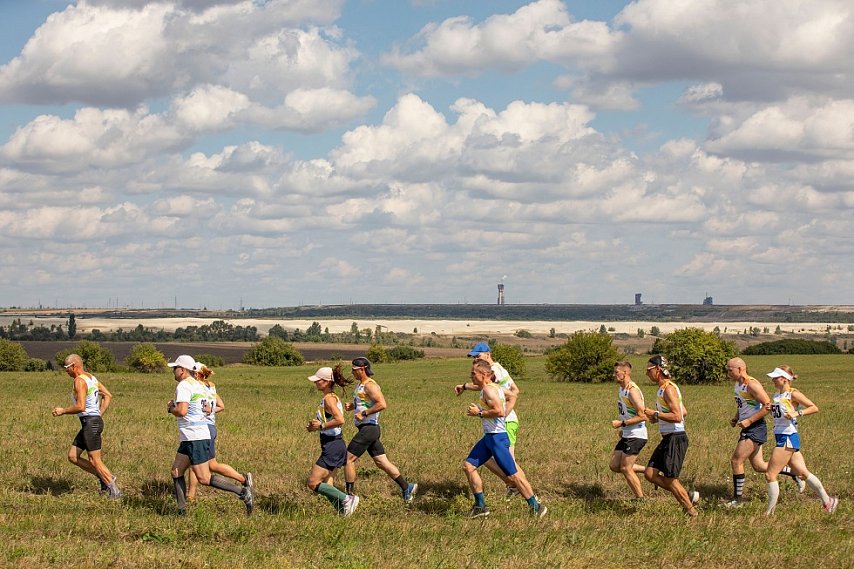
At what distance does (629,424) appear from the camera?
1455cm

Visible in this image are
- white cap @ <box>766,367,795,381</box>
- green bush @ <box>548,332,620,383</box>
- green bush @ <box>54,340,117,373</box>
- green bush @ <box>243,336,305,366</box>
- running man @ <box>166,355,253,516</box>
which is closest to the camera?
running man @ <box>166,355,253,516</box>

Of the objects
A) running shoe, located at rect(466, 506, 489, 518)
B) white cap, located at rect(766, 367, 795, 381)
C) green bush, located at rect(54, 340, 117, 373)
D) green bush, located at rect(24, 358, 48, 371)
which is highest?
white cap, located at rect(766, 367, 795, 381)

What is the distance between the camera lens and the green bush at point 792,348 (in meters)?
98.1

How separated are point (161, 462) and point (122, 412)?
11070 mm

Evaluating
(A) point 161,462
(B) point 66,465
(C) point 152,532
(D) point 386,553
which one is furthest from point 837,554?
(B) point 66,465

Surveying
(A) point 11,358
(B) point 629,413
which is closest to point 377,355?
(A) point 11,358

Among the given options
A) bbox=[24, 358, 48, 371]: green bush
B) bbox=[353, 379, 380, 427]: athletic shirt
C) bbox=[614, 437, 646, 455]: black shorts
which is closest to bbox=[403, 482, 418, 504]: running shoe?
bbox=[353, 379, 380, 427]: athletic shirt

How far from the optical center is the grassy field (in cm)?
1138

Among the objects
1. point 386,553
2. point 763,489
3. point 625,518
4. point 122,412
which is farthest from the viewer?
point 122,412

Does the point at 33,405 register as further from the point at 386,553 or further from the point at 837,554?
the point at 837,554

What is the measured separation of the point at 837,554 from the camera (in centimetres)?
1181

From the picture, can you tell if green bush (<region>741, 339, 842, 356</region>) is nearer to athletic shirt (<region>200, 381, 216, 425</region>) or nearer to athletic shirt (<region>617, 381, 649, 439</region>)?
athletic shirt (<region>617, 381, 649, 439</region>)

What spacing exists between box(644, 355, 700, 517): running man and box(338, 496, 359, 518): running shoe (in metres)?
4.25

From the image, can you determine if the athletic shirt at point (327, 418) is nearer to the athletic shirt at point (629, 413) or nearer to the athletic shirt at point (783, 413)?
the athletic shirt at point (629, 413)
